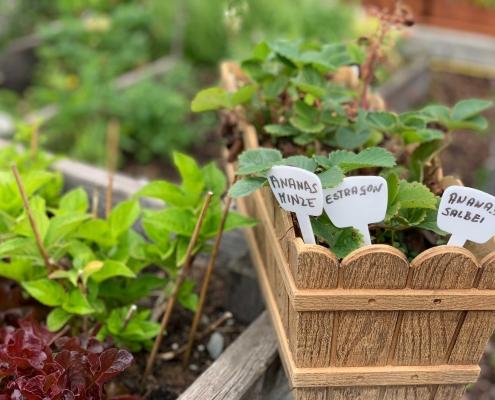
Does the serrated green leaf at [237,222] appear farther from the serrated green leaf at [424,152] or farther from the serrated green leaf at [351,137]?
the serrated green leaf at [424,152]

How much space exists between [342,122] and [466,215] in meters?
0.42

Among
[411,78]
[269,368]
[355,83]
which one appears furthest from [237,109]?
[411,78]

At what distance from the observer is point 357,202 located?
99 cm

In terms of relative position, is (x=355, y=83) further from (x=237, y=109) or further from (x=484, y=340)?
(x=484, y=340)

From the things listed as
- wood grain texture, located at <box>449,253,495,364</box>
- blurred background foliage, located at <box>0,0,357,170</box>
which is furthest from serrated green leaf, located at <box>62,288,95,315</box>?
blurred background foliage, located at <box>0,0,357,170</box>

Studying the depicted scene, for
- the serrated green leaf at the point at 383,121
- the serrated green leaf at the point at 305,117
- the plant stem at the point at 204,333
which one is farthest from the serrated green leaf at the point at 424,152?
the plant stem at the point at 204,333

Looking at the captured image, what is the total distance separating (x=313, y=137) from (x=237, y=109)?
0.27m

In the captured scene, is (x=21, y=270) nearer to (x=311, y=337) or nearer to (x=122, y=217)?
(x=122, y=217)

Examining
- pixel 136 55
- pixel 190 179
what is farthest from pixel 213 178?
pixel 136 55

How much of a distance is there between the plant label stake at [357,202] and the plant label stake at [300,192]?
0.12ft

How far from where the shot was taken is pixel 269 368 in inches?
51.1

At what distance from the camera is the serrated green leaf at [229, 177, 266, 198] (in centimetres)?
99

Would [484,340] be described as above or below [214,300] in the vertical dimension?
above

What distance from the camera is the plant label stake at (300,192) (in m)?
0.94
